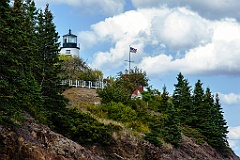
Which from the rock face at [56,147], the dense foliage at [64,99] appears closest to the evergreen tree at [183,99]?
the dense foliage at [64,99]

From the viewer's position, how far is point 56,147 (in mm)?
24016

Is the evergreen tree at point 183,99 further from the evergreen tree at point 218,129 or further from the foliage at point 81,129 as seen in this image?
the foliage at point 81,129

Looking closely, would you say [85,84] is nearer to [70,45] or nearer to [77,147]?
[70,45]

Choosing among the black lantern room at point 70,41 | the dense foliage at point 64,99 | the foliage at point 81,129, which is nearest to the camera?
the dense foliage at point 64,99

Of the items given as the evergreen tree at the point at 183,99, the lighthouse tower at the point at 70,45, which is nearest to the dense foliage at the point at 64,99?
the evergreen tree at the point at 183,99

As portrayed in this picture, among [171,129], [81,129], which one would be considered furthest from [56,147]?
[171,129]

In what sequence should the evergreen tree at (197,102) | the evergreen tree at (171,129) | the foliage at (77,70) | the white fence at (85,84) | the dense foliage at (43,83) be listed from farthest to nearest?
the foliage at (77,70) < the evergreen tree at (197,102) < the white fence at (85,84) < the evergreen tree at (171,129) < the dense foliage at (43,83)

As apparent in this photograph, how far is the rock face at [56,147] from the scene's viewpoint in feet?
68.3

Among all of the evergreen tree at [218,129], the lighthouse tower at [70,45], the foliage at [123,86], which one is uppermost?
the lighthouse tower at [70,45]

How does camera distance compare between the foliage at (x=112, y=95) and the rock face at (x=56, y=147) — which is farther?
the foliage at (x=112, y=95)

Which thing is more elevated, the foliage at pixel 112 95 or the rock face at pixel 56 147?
the foliage at pixel 112 95

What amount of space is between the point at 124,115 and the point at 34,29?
12.3m

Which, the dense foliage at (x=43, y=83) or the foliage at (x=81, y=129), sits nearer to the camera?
the dense foliage at (x=43, y=83)

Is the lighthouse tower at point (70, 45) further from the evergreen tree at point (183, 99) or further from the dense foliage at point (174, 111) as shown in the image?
the evergreen tree at point (183, 99)
